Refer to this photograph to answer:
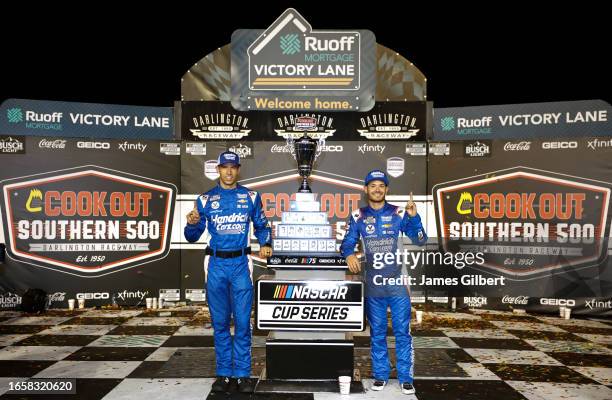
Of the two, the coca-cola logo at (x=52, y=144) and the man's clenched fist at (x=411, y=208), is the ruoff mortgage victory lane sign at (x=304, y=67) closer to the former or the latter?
the coca-cola logo at (x=52, y=144)

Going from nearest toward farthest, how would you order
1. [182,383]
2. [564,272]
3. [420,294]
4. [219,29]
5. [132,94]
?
[182,383] → [564,272] → [420,294] → [219,29] → [132,94]

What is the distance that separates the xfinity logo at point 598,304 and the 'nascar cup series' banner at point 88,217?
617 cm

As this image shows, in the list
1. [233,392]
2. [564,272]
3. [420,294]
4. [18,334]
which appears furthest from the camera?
[420,294]

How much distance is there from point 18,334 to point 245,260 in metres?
3.69

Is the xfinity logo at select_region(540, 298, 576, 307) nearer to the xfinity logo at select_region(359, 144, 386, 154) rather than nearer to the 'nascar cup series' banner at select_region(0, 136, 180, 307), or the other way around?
the xfinity logo at select_region(359, 144, 386, 154)

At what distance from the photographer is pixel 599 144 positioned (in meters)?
7.08

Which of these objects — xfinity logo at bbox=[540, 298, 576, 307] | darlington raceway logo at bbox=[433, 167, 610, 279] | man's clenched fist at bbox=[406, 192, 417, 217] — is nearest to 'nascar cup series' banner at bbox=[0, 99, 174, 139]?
darlington raceway logo at bbox=[433, 167, 610, 279]

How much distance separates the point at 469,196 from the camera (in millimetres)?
7555

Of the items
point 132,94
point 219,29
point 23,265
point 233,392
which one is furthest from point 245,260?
point 132,94

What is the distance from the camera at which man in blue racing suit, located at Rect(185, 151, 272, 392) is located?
3803 millimetres

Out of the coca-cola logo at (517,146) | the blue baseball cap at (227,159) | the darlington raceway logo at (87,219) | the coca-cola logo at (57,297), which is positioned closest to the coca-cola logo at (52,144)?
the darlington raceway logo at (87,219)

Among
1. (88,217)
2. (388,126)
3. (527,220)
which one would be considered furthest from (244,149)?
(527,220)

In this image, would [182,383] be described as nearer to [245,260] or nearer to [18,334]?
[245,260]

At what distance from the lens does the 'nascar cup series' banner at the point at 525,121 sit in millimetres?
7094
